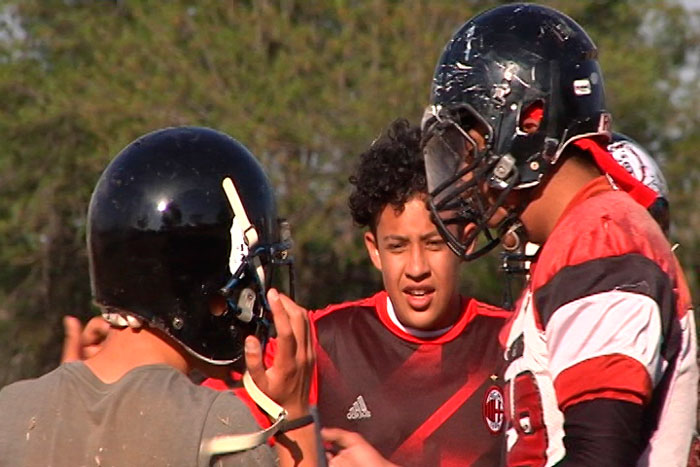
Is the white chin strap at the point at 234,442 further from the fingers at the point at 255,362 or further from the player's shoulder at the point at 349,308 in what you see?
the player's shoulder at the point at 349,308

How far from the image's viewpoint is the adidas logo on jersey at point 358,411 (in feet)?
16.9

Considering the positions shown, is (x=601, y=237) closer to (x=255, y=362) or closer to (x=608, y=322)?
(x=608, y=322)

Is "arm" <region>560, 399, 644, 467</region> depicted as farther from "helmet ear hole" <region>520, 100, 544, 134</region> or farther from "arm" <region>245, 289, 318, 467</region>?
"helmet ear hole" <region>520, 100, 544, 134</region>

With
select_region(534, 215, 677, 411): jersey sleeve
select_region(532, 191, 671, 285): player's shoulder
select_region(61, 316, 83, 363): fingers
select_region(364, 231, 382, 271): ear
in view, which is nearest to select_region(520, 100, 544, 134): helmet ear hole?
select_region(532, 191, 671, 285): player's shoulder

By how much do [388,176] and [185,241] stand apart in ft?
7.37

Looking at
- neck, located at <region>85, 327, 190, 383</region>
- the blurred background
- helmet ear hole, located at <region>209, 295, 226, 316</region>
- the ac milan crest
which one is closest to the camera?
neck, located at <region>85, 327, 190, 383</region>

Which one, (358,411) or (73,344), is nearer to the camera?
(73,344)

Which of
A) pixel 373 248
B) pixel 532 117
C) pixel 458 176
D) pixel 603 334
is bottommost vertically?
pixel 603 334

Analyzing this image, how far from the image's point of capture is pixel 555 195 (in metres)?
3.59

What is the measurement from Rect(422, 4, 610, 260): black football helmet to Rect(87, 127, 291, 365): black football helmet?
530mm

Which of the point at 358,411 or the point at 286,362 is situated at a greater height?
the point at 286,362

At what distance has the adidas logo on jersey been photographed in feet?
16.9

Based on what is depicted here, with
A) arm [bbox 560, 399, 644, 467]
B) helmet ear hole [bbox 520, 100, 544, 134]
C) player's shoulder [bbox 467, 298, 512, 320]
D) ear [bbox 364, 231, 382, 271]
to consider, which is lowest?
arm [bbox 560, 399, 644, 467]

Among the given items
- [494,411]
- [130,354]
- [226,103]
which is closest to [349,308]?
[494,411]
